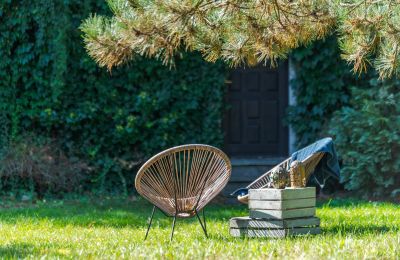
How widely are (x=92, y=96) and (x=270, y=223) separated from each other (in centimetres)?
443

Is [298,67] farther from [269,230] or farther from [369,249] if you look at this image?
[369,249]

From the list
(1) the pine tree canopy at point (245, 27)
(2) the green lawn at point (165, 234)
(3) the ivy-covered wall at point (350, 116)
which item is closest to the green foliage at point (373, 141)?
(3) the ivy-covered wall at point (350, 116)

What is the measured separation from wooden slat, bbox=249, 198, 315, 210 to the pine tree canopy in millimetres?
1105

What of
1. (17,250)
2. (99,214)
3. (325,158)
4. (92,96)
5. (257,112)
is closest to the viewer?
(17,250)

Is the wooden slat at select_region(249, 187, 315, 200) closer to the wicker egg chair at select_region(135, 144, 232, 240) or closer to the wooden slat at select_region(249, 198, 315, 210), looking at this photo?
the wooden slat at select_region(249, 198, 315, 210)

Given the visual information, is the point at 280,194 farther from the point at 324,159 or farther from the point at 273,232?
the point at 324,159

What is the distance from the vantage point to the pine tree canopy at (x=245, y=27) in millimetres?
5500

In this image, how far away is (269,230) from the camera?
5918mm

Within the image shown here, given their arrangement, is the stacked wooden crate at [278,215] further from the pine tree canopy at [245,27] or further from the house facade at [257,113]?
the house facade at [257,113]

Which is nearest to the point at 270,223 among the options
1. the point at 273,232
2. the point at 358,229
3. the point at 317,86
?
the point at 273,232

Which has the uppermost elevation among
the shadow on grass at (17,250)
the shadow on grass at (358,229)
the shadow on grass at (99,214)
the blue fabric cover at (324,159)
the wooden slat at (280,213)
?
the blue fabric cover at (324,159)

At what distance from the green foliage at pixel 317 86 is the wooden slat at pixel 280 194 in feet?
13.5

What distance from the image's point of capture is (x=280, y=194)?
5.87 metres

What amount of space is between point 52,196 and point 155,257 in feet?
15.6
